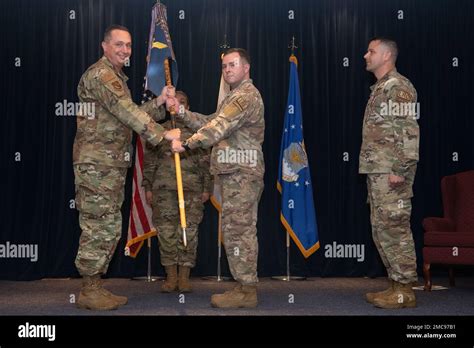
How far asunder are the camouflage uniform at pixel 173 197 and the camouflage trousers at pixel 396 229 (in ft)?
5.63

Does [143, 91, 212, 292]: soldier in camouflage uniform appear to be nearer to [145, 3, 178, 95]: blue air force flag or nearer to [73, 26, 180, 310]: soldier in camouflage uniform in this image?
[145, 3, 178, 95]: blue air force flag

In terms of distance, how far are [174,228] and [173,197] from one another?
266 millimetres

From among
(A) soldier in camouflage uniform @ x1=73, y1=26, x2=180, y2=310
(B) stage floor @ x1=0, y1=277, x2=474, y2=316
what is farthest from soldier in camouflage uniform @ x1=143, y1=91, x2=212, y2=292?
(A) soldier in camouflage uniform @ x1=73, y1=26, x2=180, y2=310

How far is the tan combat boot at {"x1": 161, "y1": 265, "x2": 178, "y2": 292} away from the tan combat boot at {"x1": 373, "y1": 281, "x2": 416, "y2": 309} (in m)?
1.78

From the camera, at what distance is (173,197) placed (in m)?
6.07

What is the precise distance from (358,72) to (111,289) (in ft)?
11.0

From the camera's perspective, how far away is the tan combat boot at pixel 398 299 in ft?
16.3

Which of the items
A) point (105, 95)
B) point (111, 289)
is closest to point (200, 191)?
point (111, 289)
